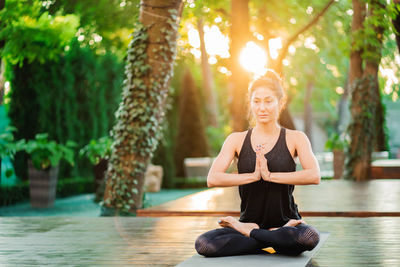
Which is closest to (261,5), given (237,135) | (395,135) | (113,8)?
(113,8)

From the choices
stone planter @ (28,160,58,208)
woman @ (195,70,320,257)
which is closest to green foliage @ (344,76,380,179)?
stone planter @ (28,160,58,208)

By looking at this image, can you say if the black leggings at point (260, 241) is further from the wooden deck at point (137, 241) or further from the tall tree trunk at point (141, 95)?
the tall tree trunk at point (141, 95)

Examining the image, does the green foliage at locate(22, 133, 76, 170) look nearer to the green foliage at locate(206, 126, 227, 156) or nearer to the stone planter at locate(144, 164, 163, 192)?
the stone planter at locate(144, 164, 163, 192)

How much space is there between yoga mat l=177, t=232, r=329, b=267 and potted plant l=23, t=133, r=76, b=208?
9.61 metres

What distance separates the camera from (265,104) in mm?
3549

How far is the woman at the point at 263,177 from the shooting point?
3.45 m

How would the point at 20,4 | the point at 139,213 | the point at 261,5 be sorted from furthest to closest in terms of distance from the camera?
the point at 261,5 → the point at 20,4 → the point at 139,213

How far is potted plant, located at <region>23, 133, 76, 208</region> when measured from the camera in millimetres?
12703

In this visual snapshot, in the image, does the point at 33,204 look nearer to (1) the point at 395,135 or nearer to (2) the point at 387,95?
(2) the point at 387,95

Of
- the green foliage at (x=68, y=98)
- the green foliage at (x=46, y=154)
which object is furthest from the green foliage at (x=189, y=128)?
the green foliage at (x=46, y=154)

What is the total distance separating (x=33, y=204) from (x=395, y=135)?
40.7 meters

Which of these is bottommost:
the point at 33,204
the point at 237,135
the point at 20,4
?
the point at 33,204

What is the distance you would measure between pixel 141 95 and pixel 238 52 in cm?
692

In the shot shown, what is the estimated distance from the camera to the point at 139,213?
6598mm
